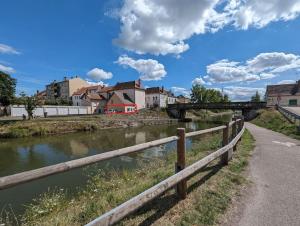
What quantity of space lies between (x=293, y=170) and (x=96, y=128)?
25.5m

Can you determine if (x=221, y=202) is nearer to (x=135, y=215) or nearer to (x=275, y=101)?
(x=135, y=215)

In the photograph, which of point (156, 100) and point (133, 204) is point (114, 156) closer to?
point (133, 204)

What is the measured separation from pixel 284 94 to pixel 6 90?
223ft

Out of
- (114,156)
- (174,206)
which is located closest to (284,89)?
(174,206)

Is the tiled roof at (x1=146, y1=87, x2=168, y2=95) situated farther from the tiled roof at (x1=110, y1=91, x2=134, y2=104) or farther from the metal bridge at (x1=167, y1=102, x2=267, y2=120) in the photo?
the metal bridge at (x1=167, y1=102, x2=267, y2=120)

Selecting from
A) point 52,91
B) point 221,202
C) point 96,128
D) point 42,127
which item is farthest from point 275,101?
point 52,91

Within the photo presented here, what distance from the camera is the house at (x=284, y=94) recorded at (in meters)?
52.0

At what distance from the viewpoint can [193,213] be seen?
3.09 m

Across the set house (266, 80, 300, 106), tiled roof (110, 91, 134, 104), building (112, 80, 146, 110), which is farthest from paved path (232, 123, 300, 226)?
building (112, 80, 146, 110)

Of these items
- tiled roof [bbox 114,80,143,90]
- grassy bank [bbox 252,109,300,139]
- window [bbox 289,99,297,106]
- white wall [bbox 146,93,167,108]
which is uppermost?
tiled roof [bbox 114,80,143,90]

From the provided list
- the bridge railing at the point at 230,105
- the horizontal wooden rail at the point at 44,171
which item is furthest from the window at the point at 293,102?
the horizontal wooden rail at the point at 44,171

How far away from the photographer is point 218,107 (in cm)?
4256

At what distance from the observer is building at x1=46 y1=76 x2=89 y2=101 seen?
2744 inches

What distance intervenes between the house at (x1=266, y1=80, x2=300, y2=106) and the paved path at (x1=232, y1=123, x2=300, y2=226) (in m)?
53.1
